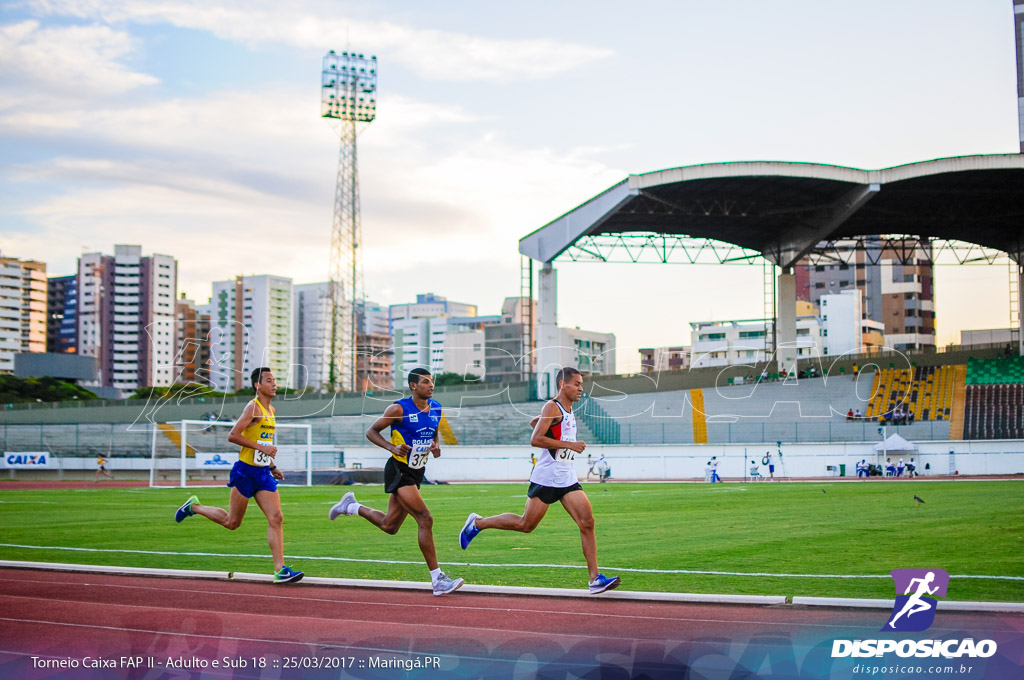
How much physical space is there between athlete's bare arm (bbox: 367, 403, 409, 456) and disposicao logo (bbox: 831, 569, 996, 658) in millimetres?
4265

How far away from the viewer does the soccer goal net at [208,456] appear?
1642 inches

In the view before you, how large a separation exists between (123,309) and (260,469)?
602 feet

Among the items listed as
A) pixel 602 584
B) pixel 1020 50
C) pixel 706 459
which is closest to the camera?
pixel 602 584

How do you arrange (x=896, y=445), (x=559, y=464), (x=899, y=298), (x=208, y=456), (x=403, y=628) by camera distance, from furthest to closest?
(x=899, y=298) → (x=208, y=456) → (x=896, y=445) → (x=559, y=464) → (x=403, y=628)

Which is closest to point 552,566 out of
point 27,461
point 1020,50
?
point 1020,50

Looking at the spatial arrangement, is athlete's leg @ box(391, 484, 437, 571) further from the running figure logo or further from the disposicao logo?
the running figure logo

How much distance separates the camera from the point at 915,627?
24.2 ft

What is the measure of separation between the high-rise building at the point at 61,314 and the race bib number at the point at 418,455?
647 ft

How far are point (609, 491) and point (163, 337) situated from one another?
158260mm

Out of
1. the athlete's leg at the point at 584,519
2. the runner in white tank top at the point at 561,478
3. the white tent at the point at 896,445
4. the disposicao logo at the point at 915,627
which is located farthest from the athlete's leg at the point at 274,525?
the white tent at the point at 896,445

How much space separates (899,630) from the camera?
7.32 meters

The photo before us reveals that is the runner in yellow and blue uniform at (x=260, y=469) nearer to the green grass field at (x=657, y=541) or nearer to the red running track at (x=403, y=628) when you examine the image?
the red running track at (x=403, y=628)

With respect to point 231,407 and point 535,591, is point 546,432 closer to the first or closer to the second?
point 535,591

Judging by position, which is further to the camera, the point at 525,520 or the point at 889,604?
the point at 525,520
